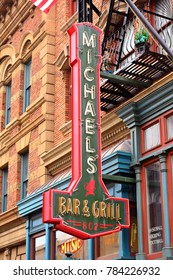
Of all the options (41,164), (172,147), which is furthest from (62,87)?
(172,147)

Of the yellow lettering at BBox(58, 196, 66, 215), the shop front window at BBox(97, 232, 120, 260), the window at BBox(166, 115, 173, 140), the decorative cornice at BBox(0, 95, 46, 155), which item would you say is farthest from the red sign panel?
the decorative cornice at BBox(0, 95, 46, 155)

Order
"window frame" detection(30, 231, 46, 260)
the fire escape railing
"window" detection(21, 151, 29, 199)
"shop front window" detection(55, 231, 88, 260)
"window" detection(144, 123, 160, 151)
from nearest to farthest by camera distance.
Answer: "window" detection(144, 123, 160, 151) → the fire escape railing → "shop front window" detection(55, 231, 88, 260) → "window frame" detection(30, 231, 46, 260) → "window" detection(21, 151, 29, 199)

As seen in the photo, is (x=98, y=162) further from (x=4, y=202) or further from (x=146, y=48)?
(x=4, y=202)

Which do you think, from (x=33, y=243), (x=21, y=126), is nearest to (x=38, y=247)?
(x=33, y=243)

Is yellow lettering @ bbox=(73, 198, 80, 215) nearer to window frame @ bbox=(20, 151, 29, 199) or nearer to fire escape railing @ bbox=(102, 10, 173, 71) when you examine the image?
fire escape railing @ bbox=(102, 10, 173, 71)

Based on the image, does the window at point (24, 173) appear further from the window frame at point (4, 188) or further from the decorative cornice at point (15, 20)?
the decorative cornice at point (15, 20)

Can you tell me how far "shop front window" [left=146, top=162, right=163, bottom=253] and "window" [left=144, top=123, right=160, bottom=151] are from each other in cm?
50

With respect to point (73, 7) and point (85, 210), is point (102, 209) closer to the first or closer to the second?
point (85, 210)

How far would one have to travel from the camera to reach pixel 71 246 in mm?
15258

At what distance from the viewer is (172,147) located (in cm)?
1230

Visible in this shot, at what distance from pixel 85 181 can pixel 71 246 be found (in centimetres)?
357

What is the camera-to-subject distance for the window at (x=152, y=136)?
13070 mm

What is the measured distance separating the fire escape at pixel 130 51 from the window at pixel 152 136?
1371 millimetres

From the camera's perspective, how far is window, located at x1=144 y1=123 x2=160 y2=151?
42.9ft
